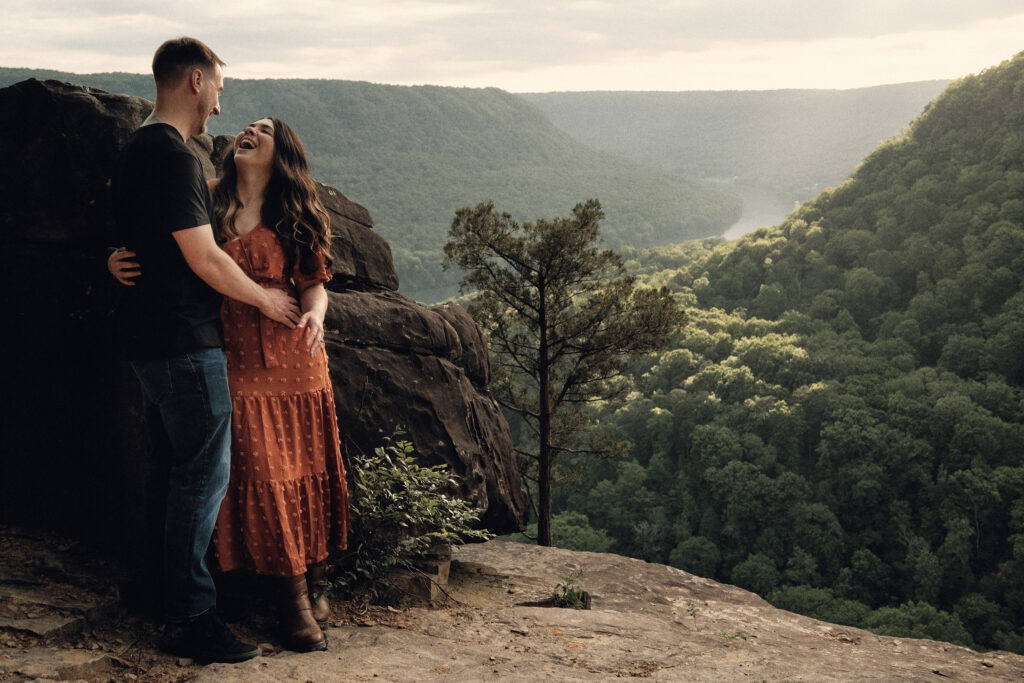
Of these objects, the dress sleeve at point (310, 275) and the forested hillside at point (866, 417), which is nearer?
the dress sleeve at point (310, 275)

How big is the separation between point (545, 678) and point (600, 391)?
13.0 m

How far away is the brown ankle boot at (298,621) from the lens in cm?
307

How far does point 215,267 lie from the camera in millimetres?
2654

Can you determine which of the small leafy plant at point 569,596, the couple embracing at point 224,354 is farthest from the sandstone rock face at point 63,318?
the small leafy plant at point 569,596

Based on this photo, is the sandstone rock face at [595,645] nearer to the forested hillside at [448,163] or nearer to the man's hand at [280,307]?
the man's hand at [280,307]

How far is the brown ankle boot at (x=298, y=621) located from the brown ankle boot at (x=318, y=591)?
0.67 ft

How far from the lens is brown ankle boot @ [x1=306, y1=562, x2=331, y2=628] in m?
3.41

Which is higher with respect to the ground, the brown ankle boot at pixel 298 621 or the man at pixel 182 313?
the man at pixel 182 313

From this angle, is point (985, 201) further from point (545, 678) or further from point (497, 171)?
point (497, 171)

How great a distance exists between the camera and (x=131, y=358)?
271 centimetres

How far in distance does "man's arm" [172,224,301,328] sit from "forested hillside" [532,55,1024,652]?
37293mm

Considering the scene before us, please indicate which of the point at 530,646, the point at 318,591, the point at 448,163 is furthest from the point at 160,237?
the point at 448,163

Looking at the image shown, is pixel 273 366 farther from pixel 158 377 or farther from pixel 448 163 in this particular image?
pixel 448 163

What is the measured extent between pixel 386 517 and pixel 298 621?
0.99 m
